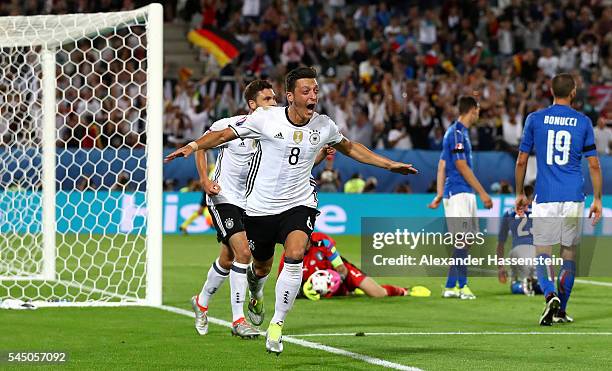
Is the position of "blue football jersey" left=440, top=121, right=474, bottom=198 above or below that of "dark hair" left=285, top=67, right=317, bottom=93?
below

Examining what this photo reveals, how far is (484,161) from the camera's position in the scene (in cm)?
2498

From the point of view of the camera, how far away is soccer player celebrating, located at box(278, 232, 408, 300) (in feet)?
42.1

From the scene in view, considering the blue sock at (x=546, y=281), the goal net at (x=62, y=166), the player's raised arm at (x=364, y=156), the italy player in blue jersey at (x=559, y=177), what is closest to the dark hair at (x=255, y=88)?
the player's raised arm at (x=364, y=156)

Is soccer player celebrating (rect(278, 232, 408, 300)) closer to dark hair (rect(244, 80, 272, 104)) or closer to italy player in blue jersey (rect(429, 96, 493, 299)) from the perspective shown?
italy player in blue jersey (rect(429, 96, 493, 299))

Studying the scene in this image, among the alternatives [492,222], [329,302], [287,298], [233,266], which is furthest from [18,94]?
[492,222]

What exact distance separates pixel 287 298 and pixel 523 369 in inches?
69.7

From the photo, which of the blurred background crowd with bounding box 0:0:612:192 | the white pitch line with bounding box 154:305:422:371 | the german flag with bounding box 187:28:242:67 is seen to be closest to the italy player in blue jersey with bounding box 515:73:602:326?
the white pitch line with bounding box 154:305:422:371

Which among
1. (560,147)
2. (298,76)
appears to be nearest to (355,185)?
(560,147)

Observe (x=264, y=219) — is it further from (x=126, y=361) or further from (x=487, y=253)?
(x=487, y=253)

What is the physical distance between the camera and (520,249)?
14109 mm

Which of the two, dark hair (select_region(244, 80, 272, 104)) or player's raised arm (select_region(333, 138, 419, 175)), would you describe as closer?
player's raised arm (select_region(333, 138, 419, 175))

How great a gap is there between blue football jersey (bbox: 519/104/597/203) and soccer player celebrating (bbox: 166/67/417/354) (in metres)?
2.25

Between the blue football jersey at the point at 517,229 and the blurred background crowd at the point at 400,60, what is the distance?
1058cm

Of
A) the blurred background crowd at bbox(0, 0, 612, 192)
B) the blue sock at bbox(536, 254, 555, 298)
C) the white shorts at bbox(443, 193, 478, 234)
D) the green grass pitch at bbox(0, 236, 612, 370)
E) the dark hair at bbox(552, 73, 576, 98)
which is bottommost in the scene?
the green grass pitch at bbox(0, 236, 612, 370)
